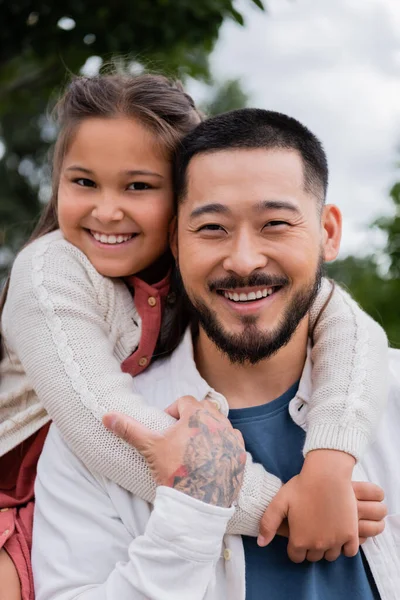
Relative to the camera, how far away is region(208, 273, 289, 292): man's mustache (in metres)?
2.27

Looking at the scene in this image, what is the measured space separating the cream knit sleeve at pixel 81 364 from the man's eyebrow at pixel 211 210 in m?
0.49

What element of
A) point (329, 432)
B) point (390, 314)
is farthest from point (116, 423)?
point (390, 314)

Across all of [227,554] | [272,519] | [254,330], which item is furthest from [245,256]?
[227,554]

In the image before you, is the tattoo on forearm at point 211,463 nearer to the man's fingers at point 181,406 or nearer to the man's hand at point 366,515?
the man's fingers at point 181,406

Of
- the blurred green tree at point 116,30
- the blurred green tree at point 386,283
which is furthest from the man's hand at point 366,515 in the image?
the blurred green tree at point 116,30

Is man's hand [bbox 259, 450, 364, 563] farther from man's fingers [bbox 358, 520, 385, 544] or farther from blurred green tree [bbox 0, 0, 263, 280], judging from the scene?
blurred green tree [bbox 0, 0, 263, 280]

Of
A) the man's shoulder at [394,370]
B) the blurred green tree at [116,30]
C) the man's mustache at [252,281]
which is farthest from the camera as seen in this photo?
the blurred green tree at [116,30]

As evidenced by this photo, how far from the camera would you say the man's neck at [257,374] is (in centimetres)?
250

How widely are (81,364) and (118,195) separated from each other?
70 centimetres

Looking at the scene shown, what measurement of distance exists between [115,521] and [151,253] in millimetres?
987

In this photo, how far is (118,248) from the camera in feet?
8.84

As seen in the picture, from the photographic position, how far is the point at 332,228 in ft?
8.55

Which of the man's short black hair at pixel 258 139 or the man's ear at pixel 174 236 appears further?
the man's ear at pixel 174 236

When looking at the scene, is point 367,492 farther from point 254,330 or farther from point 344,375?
point 254,330
